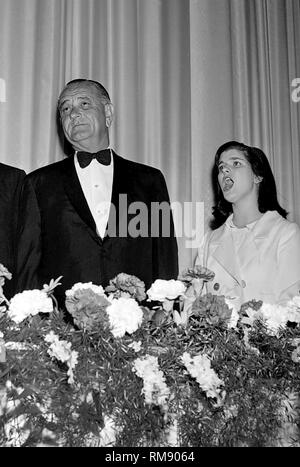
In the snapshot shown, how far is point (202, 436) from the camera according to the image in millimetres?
1374

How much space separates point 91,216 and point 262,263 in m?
0.65

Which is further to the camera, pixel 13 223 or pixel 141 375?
pixel 13 223

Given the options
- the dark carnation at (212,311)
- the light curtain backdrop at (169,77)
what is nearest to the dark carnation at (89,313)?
the dark carnation at (212,311)

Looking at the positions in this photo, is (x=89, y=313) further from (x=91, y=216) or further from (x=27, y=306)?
(x=91, y=216)

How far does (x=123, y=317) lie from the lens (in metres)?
1.41

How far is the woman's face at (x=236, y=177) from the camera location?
2471 mm

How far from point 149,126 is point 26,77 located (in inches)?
26.2

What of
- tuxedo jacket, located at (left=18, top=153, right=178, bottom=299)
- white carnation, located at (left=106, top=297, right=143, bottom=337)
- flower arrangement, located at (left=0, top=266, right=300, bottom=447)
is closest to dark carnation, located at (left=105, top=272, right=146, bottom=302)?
flower arrangement, located at (left=0, top=266, right=300, bottom=447)

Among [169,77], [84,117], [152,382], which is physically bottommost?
[152,382]

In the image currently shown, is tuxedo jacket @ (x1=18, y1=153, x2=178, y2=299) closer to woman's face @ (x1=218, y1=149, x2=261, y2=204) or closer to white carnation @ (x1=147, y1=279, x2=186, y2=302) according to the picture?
woman's face @ (x1=218, y1=149, x2=261, y2=204)

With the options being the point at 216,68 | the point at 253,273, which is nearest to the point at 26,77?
the point at 216,68

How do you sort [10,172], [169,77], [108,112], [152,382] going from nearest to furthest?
[152,382], [10,172], [108,112], [169,77]

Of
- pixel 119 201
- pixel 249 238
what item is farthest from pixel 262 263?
pixel 119 201

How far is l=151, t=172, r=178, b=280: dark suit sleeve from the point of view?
241cm
